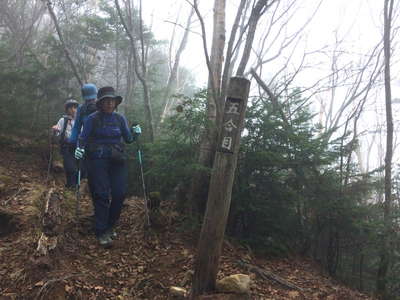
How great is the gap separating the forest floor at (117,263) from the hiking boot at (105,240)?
7cm

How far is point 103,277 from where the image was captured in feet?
13.7

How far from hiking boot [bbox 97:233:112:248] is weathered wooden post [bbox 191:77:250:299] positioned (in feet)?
6.08

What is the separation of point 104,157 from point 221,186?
209cm

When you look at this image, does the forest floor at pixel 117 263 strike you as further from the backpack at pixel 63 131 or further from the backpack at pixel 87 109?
the backpack at pixel 87 109

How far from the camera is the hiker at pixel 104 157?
4820mm

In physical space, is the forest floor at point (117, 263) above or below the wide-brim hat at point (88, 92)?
below

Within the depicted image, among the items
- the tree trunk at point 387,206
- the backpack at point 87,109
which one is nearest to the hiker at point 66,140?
the backpack at point 87,109

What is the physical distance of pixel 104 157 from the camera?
4836mm

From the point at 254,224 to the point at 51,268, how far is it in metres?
3.30

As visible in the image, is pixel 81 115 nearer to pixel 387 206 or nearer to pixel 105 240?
pixel 105 240

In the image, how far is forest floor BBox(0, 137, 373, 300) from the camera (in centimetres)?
376

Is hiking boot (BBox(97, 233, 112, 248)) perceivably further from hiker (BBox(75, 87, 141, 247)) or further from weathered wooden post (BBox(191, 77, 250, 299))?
weathered wooden post (BBox(191, 77, 250, 299))

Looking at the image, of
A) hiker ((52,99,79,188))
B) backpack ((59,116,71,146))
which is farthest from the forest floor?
backpack ((59,116,71,146))

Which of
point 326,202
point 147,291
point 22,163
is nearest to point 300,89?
point 326,202
